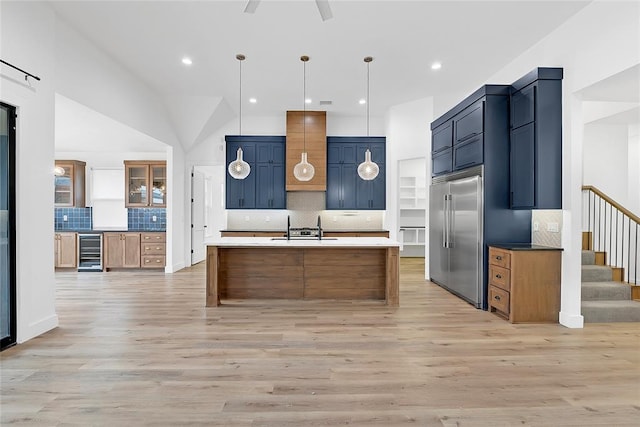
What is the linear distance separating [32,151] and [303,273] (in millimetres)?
3189

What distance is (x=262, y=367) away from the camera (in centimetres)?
273

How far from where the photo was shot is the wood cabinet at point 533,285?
383 cm

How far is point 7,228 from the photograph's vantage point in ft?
10.3

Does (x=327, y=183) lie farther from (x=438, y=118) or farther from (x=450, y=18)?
(x=450, y=18)

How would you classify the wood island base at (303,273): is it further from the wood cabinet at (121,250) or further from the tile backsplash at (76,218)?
the tile backsplash at (76,218)

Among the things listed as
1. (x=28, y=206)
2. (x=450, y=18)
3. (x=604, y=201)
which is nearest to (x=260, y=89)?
(x=450, y=18)

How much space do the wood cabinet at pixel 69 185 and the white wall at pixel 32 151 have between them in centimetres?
425

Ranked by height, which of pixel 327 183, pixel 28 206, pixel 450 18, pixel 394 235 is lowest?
pixel 394 235

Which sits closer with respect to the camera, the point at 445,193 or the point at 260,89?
the point at 445,193

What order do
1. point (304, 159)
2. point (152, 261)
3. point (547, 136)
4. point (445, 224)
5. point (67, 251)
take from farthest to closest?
point (152, 261)
point (67, 251)
point (445, 224)
point (304, 159)
point (547, 136)

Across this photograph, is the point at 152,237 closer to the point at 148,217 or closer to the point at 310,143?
the point at 148,217

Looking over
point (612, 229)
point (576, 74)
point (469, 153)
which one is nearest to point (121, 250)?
point (469, 153)

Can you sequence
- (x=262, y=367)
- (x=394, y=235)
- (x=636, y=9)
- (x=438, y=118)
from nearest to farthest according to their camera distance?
1. (x=262, y=367)
2. (x=636, y=9)
3. (x=438, y=118)
4. (x=394, y=235)

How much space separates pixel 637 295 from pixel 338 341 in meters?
3.76
